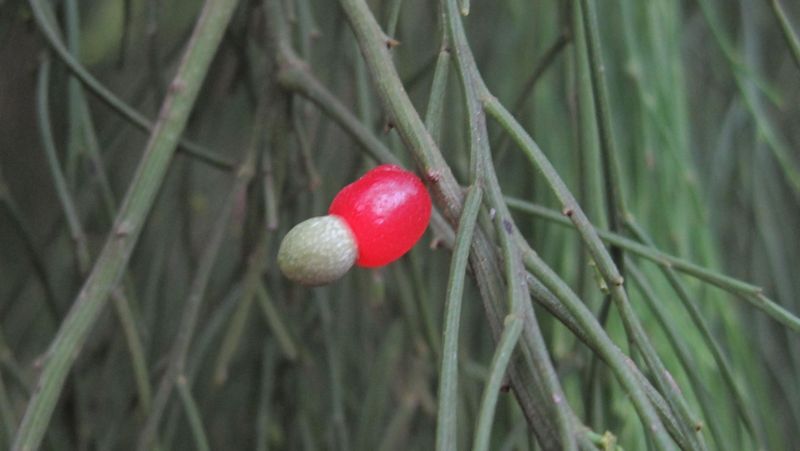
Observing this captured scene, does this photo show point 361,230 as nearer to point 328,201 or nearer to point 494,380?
point 494,380

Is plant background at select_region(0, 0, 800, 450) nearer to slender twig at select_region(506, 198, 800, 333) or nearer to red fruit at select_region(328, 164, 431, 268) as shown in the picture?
slender twig at select_region(506, 198, 800, 333)

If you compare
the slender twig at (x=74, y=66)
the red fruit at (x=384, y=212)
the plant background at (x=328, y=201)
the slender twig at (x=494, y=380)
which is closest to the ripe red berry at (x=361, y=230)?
the red fruit at (x=384, y=212)

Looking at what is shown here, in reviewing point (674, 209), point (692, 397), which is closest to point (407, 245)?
point (692, 397)

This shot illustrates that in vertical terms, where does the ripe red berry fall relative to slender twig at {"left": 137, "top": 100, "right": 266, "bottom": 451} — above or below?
above

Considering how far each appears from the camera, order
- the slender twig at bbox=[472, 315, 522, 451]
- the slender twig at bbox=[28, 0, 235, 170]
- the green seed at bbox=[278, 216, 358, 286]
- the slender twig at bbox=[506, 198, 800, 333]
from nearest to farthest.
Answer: the slender twig at bbox=[472, 315, 522, 451] < the green seed at bbox=[278, 216, 358, 286] < the slender twig at bbox=[506, 198, 800, 333] < the slender twig at bbox=[28, 0, 235, 170]

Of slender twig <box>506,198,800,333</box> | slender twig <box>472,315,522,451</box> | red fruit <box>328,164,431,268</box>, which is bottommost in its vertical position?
slender twig <box>506,198,800,333</box>

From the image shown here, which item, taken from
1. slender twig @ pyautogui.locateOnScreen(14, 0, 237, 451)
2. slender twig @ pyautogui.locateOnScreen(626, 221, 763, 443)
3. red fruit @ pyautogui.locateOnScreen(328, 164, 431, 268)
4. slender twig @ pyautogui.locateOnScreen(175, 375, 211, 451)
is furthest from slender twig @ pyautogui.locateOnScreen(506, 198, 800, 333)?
slender twig @ pyautogui.locateOnScreen(175, 375, 211, 451)

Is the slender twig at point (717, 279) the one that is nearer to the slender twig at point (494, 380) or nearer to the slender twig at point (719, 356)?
the slender twig at point (719, 356)

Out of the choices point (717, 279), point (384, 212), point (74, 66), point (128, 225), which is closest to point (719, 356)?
point (717, 279)
